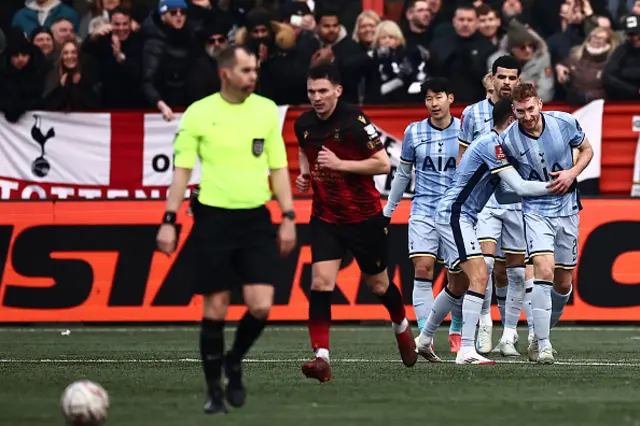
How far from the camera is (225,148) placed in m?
9.03

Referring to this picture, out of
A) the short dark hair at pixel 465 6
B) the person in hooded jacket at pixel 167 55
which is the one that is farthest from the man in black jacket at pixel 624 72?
the person in hooded jacket at pixel 167 55

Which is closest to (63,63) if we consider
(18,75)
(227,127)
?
(18,75)

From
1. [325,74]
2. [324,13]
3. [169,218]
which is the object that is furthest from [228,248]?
[324,13]

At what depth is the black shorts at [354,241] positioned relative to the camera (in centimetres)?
1134

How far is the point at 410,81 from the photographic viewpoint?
18625 millimetres

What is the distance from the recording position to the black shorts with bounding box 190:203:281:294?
29.6ft

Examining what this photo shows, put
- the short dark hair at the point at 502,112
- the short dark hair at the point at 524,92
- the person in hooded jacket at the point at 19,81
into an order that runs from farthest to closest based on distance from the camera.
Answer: the person in hooded jacket at the point at 19,81
the short dark hair at the point at 502,112
the short dark hair at the point at 524,92

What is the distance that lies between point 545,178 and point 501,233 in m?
2.01

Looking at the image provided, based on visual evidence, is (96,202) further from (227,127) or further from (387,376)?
(227,127)

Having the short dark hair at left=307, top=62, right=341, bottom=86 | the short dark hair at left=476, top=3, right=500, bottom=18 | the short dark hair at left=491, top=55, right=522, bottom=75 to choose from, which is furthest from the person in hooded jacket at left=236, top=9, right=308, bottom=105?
the short dark hair at left=307, top=62, right=341, bottom=86

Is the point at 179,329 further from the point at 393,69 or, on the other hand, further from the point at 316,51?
the point at 393,69

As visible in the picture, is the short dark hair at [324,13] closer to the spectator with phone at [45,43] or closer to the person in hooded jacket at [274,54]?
the person in hooded jacket at [274,54]

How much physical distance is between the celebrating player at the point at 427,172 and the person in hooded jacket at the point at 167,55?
5.64m

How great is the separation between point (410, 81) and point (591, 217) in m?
2.87
